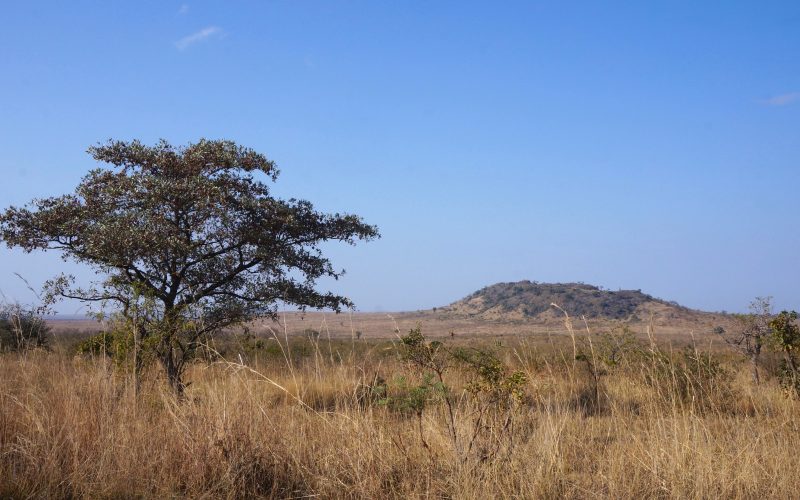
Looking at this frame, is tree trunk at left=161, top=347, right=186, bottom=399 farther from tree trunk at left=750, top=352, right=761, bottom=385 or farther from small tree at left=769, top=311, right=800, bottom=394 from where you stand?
tree trunk at left=750, top=352, right=761, bottom=385

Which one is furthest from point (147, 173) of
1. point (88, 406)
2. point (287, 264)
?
point (88, 406)

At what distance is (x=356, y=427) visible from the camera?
212 inches

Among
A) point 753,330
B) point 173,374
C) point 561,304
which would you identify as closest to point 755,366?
point 753,330

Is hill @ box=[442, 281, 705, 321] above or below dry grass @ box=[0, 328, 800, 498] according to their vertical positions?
above

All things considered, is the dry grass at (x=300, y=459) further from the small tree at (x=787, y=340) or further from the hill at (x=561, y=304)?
the hill at (x=561, y=304)

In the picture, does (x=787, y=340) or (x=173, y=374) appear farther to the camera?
(x=787, y=340)

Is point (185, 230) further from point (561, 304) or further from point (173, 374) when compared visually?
point (561, 304)

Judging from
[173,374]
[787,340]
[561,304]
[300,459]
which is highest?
[561,304]

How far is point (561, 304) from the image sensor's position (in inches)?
2160

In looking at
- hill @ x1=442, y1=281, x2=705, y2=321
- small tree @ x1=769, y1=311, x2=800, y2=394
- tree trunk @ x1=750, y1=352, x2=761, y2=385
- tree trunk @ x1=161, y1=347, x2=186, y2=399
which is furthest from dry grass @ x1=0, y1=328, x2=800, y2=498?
hill @ x1=442, y1=281, x2=705, y2=321

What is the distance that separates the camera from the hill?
5738 centimetres

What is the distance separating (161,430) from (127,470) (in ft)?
2.06

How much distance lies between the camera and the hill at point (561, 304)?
188ft

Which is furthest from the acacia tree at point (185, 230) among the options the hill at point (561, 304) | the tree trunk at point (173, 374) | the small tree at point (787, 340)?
the hill at point (561, 304)
